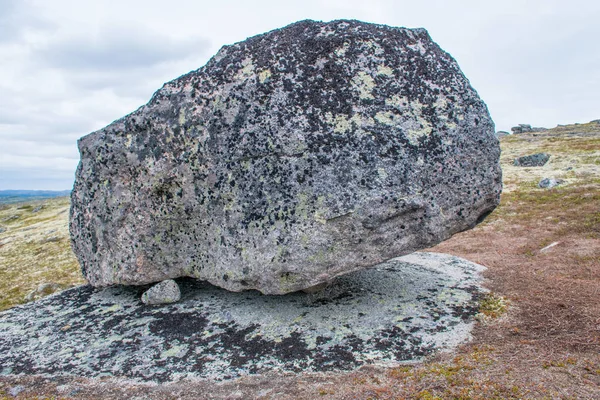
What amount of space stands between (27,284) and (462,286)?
68.9ft

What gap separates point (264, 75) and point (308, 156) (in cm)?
223

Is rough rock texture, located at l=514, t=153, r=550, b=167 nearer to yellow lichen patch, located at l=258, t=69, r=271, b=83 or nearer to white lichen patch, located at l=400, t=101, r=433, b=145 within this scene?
white lichen patch, located at l=400, t=101, r=433, b=145

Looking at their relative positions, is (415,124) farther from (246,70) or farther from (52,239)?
(52,239)

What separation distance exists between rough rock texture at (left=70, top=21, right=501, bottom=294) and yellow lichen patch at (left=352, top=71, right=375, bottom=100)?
33mm

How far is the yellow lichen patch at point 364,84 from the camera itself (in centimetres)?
968

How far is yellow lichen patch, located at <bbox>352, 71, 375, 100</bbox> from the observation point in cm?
968

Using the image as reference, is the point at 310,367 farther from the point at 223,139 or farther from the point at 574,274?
the point at 574,274

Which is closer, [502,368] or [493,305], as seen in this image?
[502,368]

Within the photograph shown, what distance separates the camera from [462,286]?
485 inches

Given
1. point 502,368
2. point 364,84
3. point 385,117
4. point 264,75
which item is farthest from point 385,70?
point 502,368

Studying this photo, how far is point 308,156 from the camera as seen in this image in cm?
926

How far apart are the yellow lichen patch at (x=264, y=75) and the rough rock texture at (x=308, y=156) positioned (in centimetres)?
3

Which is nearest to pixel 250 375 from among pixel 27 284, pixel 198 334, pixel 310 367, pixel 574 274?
pixel 310 367

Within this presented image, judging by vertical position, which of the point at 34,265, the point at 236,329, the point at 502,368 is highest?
the point at 236,329
